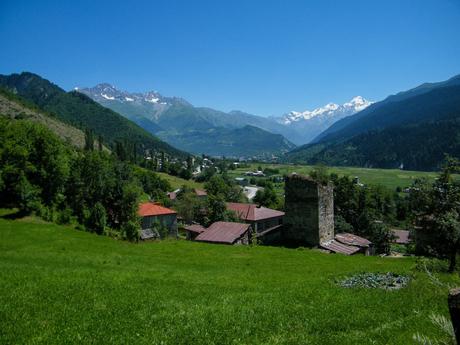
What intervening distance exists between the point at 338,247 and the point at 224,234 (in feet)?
51.0

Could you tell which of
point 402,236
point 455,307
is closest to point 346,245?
point 455,307

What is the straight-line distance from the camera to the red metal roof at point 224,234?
52.7 m

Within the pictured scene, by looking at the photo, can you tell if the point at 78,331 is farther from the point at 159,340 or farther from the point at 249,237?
the point at 249,237

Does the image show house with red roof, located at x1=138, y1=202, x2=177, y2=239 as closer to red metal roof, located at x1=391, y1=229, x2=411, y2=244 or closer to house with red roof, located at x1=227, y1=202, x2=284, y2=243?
house with red roof, located at x1=227, y1=202, x2=284, y2=243

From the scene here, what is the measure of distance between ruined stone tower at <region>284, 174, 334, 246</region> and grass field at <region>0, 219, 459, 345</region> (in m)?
18.1

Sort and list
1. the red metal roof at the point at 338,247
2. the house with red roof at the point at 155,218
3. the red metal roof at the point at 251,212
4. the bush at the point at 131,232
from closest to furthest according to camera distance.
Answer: the red metal roof at the point at 338,247
the bush at the point at 131,232
the house with red roof at the point at 155,218
the red metal roof at the point at 251,212

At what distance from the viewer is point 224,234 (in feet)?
179

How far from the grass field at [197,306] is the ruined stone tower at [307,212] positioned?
714 inches

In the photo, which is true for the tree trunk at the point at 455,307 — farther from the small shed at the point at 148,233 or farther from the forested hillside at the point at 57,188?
the small shed at the point at 148,233

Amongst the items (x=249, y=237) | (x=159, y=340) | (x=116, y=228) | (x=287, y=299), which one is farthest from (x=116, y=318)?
(x=116, y=228)

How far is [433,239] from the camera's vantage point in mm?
35000

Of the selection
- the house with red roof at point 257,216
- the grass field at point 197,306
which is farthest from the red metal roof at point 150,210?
the grass field at point 197,306

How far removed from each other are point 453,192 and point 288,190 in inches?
971

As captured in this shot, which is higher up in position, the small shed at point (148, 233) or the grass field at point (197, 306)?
the grass field at point (197, 306)
